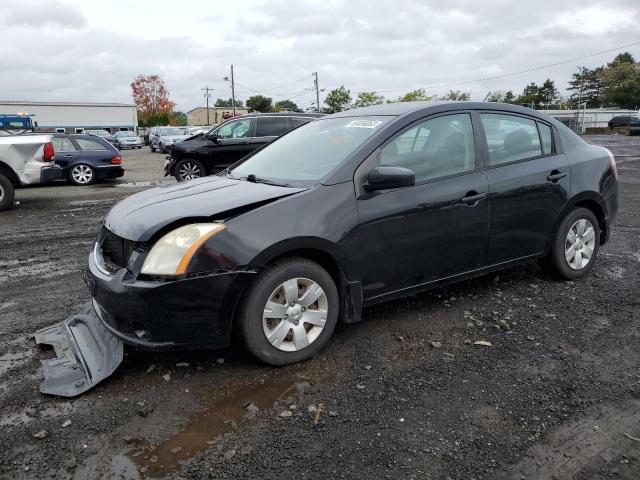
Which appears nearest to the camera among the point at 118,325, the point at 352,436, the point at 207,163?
the point at 352,436

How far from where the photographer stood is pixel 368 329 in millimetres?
3982

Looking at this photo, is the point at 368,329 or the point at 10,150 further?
the point at 10,150

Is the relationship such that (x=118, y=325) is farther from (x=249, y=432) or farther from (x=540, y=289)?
(x=540, y=289)

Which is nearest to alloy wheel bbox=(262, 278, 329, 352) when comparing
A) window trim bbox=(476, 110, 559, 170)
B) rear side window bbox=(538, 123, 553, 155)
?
window trim bbox=(476, 110, 559, 170)

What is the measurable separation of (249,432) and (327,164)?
188 cm

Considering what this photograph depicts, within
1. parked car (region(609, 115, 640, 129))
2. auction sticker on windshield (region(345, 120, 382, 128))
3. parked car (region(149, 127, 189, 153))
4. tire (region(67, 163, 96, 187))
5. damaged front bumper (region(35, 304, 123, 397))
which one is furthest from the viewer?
parked car (region(609, 115, 640, 129))

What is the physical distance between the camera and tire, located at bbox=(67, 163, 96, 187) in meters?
14.2

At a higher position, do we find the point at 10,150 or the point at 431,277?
the point at 10,150

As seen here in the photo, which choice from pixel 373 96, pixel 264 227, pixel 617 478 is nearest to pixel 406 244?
pixel 264 227

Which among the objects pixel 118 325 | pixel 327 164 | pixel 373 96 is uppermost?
pixel 373 96

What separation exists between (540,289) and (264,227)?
110 inches

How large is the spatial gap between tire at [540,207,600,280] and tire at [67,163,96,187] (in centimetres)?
1262

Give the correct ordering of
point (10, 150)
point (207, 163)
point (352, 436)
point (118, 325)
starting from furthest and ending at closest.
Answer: point (207, 163)
point (10, 150)
point (118, 325)
point (352, 436)

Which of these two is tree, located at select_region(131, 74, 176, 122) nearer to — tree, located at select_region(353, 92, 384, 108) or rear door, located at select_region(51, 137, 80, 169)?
tree, located at select_region(353, 92, 384, 108)
